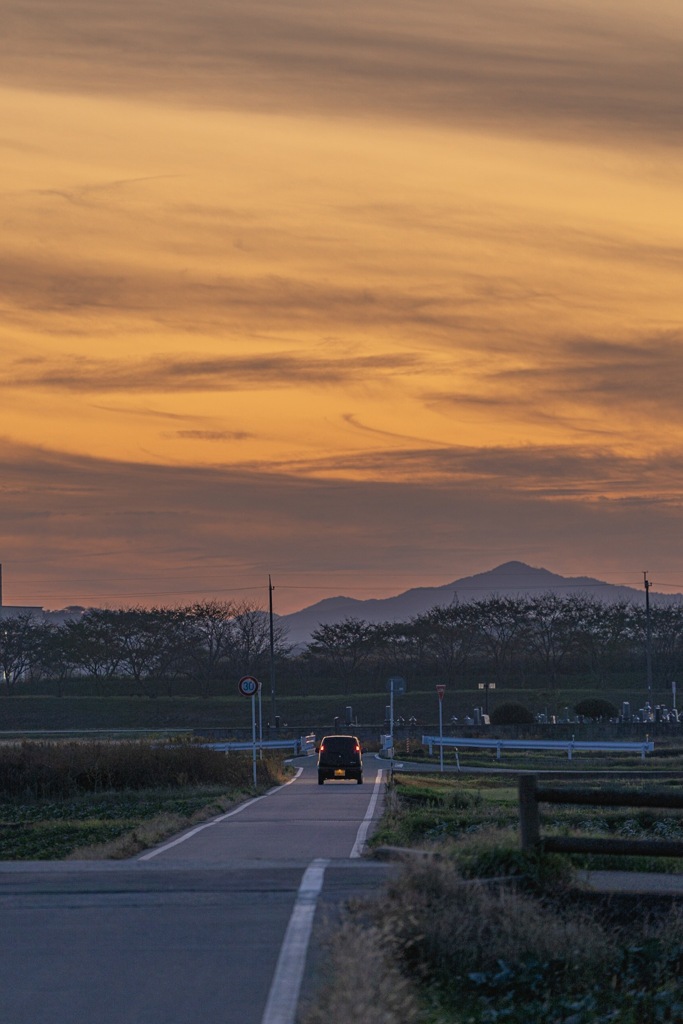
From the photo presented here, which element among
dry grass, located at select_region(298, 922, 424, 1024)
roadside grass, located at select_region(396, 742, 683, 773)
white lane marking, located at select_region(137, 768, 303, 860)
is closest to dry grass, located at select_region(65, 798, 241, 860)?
white lane marking, located at select_region(137, 768, 303, 860)

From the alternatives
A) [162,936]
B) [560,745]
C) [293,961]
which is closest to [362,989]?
[293,961]

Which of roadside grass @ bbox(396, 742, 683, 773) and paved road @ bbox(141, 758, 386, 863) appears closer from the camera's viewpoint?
paved road @ bbox(141, 758, 386, 863)

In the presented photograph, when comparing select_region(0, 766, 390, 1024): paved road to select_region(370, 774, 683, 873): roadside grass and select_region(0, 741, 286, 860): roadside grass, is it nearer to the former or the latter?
select_region(370, 774, 683, 873): roadside grass

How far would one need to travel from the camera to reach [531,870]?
40.2 ft

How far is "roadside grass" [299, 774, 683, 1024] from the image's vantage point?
30.0ft

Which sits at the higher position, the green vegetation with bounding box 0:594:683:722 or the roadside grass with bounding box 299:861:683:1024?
the green vegetation with bounding box 0:594:683:722

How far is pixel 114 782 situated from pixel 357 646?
67.5m

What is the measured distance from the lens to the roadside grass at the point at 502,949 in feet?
30.0

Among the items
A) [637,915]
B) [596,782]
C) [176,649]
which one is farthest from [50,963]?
[176,649]

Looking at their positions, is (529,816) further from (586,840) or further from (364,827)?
(364,827)

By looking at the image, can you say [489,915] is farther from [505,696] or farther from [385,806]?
[505,696]

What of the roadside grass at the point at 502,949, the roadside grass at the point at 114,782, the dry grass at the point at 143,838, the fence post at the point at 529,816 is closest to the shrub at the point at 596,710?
the roadside grass at the point at 114,782

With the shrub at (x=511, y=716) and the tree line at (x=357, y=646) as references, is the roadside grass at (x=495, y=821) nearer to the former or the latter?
the shrub at (x=511, y=716)

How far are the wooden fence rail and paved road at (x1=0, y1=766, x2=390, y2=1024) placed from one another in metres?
1.62
